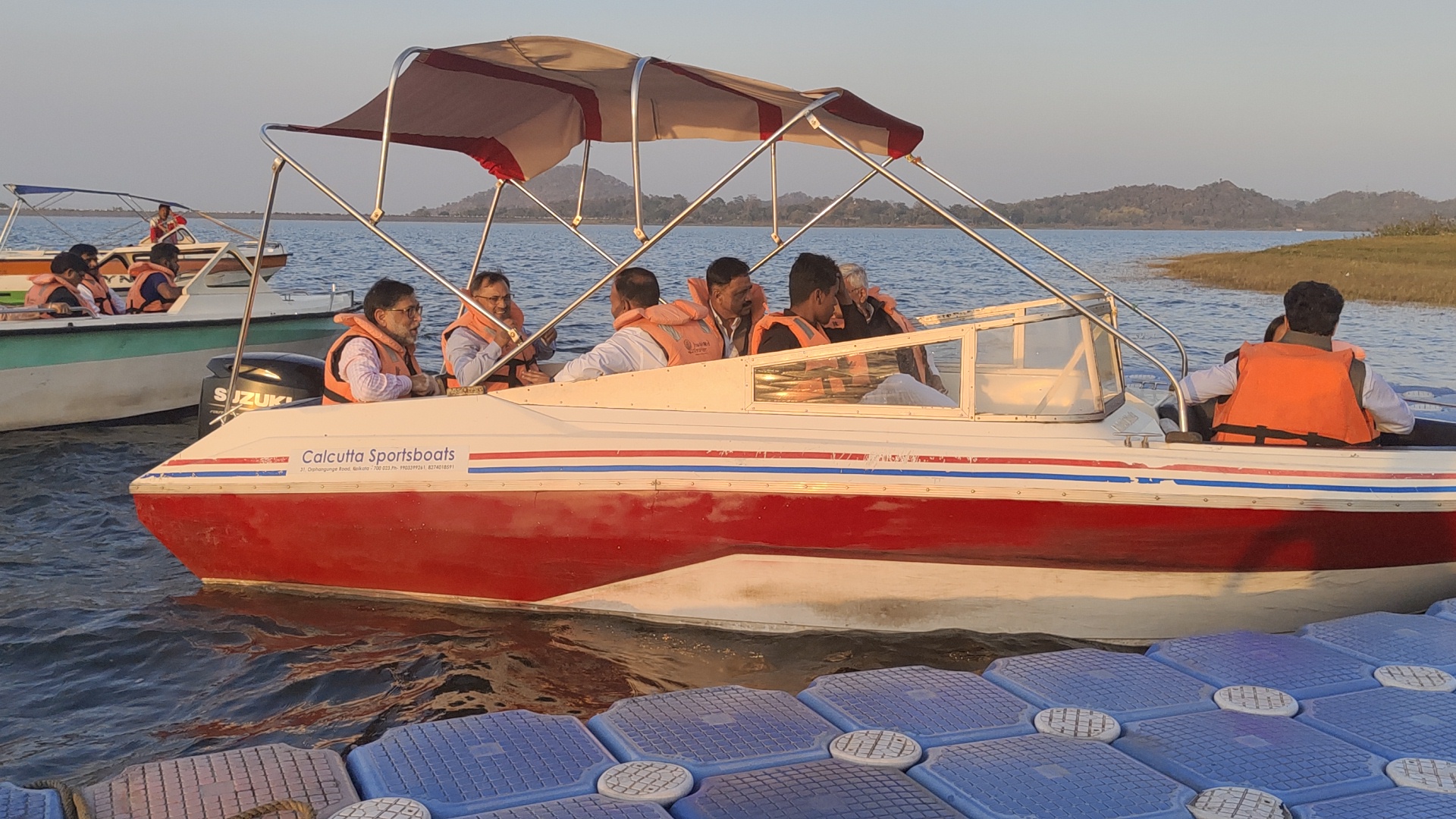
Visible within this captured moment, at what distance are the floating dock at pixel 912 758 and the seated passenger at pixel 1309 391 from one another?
1557 millimetres

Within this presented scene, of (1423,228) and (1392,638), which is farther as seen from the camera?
(1423,228)

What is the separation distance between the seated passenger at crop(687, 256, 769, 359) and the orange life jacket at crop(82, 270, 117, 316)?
7809 mm

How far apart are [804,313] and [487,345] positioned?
186 centimetres

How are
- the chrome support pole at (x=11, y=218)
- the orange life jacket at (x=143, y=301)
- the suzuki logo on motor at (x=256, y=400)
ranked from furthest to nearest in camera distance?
the chrome support pole at (x=11, y=218)
the orange life jacket at (x=143, y=301)
the suzuki logo on motor at (x=256, y=400)

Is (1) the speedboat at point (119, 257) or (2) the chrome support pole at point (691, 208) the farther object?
(1) the speedboat at point (119, 257)

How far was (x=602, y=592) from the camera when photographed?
564 centimetres

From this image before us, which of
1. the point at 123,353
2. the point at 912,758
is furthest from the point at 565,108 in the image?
the point at 123,353

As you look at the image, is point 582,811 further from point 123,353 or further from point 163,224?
point 163,224

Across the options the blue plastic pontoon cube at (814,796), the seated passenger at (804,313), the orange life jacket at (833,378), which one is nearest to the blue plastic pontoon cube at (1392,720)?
the blue plastic pontoon cube at (814,796)

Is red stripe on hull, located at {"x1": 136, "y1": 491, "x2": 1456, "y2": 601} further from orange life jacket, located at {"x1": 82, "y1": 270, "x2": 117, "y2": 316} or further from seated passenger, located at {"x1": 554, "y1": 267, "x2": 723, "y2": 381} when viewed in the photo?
orange life jacket, located at {"x1": 82, "y1": 270, "x2": 117, "y2": 316}

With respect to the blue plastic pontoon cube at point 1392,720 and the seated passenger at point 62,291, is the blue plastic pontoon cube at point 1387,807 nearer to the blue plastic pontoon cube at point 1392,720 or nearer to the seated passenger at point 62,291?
the blue plastic pontoon cube at point 1392,720

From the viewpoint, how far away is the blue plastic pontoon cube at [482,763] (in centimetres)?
282

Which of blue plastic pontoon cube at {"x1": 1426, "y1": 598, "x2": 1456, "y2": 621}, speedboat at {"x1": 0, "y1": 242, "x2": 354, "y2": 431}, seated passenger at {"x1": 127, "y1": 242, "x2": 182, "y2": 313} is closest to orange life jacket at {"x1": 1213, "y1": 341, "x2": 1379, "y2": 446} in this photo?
blue plastic pontoon cube at {"x1": 1426, "y1": 598, "x2": 1456, "y2": 621}

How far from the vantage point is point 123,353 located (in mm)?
11203
